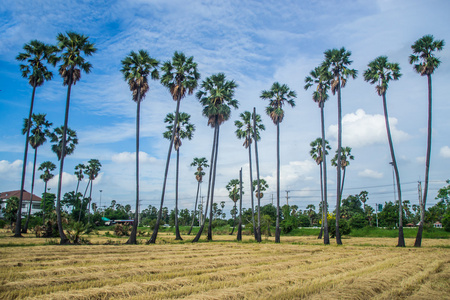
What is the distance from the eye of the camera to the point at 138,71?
111 ft

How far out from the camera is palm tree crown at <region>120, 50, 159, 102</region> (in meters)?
33.8

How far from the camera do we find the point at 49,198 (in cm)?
9175

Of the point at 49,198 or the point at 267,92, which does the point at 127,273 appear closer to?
the point at 267,92

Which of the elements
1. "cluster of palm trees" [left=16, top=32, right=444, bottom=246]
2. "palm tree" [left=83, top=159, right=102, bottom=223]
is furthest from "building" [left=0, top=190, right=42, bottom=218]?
"cluster of palm trees" [left=16, top=32, right=444, bottom=246]

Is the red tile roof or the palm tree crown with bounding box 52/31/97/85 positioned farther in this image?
the red tile roof

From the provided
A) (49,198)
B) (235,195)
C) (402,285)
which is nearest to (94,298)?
(402,285)

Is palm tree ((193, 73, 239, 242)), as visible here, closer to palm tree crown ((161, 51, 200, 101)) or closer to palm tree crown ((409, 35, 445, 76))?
palm tree crown ((161, 51, 200, 101))

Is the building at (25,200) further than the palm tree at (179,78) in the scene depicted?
Yes

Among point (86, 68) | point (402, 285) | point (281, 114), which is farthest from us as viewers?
point (281, 114)

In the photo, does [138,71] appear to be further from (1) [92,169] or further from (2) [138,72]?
(1) [92,169]

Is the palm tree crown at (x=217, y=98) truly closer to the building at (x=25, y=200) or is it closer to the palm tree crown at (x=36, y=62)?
the palm tree crown at (x=36, y=62)

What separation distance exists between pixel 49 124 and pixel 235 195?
4624 cm

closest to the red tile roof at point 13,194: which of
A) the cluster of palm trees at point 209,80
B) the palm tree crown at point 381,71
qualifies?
the cluster of palm trees at point 209,80

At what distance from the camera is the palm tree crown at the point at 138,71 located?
111 ft
